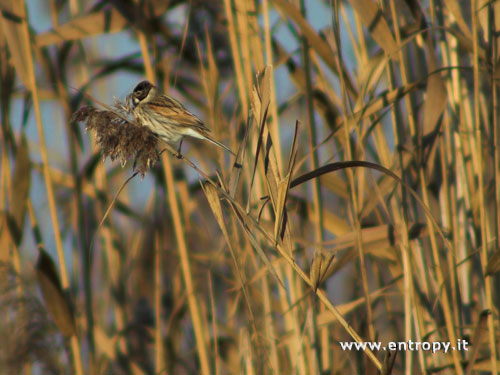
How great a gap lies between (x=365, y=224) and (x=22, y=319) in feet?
4.72

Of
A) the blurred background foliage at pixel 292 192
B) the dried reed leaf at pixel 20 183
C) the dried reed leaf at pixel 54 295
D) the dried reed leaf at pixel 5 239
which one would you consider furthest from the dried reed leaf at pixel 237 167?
the dried reed leaf at pixel 5 239

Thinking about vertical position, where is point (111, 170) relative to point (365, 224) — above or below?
above

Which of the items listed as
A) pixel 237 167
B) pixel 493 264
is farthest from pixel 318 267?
pixel 493 264

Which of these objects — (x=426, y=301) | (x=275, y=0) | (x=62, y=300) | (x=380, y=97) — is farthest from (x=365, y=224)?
(x=62, y=300)

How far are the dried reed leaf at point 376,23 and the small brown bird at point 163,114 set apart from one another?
721 millimetres

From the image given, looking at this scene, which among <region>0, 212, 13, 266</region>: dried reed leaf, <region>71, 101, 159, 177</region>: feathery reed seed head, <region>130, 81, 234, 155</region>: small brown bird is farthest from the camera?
<region>0, 212, 13, 266</region>: dried reed leaf

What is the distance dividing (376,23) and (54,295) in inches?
61.3

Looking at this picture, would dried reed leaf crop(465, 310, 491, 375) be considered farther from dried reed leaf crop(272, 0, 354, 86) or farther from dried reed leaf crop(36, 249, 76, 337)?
dried reed leaf crop(36, 249, 76, 337)

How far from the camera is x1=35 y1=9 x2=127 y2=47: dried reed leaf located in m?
2.54

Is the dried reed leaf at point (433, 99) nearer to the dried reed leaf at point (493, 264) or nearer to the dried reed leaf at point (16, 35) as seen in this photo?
the dried reed leaf at point (493, 264)

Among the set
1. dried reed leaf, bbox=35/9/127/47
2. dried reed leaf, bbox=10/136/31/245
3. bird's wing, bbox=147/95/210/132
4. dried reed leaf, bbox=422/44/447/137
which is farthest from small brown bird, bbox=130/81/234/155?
dried reed leaf, bbox=422/44/447/137

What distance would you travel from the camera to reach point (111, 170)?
11.0ft

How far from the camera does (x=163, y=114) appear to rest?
2508 millimetres

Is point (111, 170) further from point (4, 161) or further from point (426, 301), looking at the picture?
point (426, 301)
